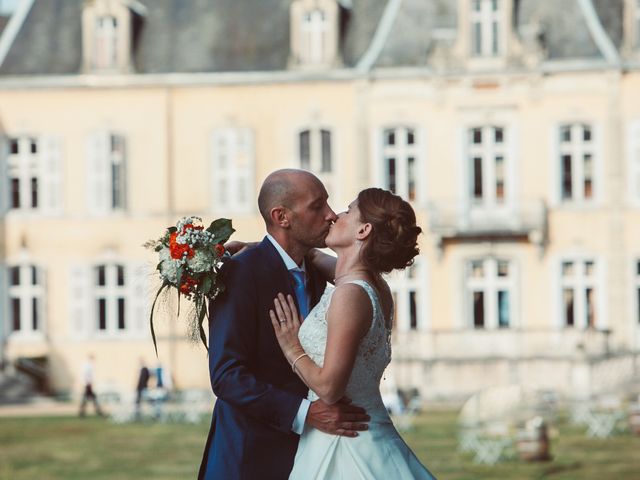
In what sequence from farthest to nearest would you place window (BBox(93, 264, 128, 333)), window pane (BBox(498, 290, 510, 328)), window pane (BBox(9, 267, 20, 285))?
window pane (BBox(9, 267, 20, 285)), window (BBox(93, 264, 128, 333)), window pane (BBox(498, 290, 510, 328))

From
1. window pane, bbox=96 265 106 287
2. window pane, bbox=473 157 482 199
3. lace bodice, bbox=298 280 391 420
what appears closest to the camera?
lace bodice, bbox=298 280 391 420

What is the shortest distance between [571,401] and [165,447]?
25.8 feet

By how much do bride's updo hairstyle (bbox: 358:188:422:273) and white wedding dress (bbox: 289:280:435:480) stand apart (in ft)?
0.37

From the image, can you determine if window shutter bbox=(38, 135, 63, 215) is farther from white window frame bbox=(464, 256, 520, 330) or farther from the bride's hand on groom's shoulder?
the bride's hand on groom's shoulder

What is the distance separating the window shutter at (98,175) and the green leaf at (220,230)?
26186 mm

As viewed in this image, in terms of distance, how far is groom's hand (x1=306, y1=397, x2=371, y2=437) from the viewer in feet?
15.2

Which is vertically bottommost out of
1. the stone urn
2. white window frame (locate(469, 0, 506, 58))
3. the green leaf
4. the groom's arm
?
the stone urn

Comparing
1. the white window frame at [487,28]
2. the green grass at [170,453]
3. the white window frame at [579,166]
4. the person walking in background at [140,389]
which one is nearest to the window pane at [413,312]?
the white window frame at [579,166]

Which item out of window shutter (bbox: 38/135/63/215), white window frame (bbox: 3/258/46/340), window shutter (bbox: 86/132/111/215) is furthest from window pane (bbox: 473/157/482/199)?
white window frame (bbox: 3/258/46/340)

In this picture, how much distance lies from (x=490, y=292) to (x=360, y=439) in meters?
24.7

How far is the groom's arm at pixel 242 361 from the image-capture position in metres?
4.61

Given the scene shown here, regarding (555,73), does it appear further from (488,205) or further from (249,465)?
(249,465)

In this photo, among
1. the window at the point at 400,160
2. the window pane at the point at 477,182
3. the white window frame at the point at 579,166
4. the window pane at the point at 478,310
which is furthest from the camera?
the window at the point at 400,160

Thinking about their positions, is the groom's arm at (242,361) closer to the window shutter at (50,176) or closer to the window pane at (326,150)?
the window pane at (326,150)
